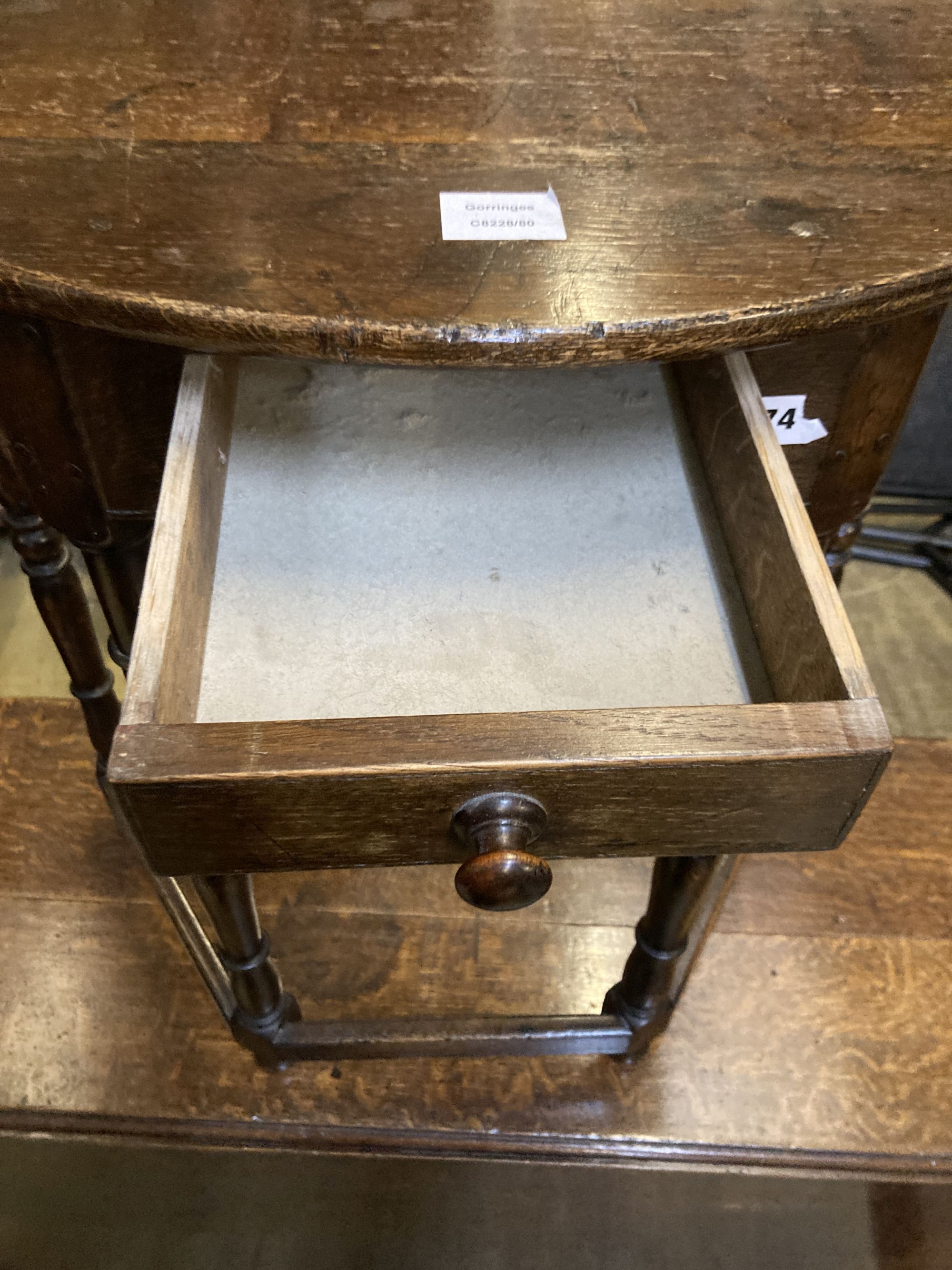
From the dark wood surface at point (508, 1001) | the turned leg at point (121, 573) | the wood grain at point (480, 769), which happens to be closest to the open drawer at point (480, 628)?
the wood grain at point (480, 769)

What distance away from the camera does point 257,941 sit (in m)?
0.69

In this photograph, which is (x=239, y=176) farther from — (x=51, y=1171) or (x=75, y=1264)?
(x=75, y=1264)

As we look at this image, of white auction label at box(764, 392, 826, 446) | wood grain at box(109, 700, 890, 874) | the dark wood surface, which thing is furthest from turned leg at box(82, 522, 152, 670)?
white auction label at box(764, 392, 826, 446)

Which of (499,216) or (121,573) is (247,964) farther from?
(499,216)

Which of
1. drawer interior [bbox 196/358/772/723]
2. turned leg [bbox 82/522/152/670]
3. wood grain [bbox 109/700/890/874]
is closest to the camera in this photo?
wood grain [bbox 109/700/890/874]

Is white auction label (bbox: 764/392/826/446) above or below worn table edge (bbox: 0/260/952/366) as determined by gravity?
below

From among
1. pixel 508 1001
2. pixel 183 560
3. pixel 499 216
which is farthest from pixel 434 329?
pixel 508 1001

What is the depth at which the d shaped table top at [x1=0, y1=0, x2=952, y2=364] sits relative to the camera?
470 millimetres

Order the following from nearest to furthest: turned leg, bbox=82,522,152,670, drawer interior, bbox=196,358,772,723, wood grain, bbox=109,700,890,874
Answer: wood grain, bbox=109,700,890,874, drawer interior, bbox=196,358,772,723, turned leg, bbox=82,522,152,670

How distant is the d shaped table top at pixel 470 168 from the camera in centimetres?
47

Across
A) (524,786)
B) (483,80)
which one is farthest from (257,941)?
(483,80)

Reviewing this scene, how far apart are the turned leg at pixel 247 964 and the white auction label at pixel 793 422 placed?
44 cm

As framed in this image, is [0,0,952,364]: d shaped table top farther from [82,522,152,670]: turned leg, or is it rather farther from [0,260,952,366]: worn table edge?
[82,522,152,670]: turned leg

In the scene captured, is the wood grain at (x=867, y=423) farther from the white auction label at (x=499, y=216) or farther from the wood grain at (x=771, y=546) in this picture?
the white auction label at (x=499, y=216)
